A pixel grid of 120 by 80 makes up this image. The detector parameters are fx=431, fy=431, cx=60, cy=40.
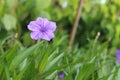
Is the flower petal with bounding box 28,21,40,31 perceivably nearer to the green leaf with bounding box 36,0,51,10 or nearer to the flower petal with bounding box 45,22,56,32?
the flower petal with bounding box 45,22,56,32

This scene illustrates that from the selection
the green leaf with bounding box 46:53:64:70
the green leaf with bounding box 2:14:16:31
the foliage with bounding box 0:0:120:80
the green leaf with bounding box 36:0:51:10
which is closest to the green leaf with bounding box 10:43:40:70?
the foliage with bounding box 0:0:120:80

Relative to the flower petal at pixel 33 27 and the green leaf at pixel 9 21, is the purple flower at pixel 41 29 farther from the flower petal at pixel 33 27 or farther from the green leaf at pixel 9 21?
the green leaf at pixel 9 21

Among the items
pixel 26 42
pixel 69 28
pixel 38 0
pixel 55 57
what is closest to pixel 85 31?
pixel 69 28

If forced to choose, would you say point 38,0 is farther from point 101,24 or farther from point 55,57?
point 55,57

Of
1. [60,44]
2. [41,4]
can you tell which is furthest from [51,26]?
[41,4]

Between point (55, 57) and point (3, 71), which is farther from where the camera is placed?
point (55, 57)

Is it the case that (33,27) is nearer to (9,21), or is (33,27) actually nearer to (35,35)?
(35,35)
